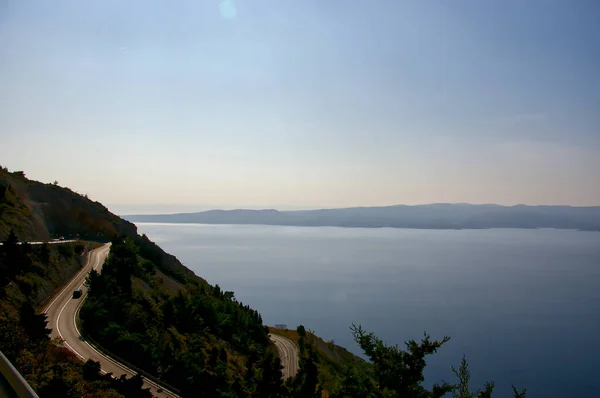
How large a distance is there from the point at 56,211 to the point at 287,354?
40.1m

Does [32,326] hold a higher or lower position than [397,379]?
higher

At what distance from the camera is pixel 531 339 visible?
255ft

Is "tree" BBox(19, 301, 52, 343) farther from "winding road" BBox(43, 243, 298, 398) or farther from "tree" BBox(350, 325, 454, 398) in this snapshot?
"tree" BBox(350, 325, 454, 398)

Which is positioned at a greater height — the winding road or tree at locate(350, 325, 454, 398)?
Answer: tree at locate(350, 325, 454, 398)

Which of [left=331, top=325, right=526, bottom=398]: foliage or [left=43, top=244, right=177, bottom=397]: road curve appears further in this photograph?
[left=43, top=244, right=177, bottom=397]: road curve

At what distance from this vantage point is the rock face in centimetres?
4947

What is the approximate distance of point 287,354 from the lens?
4841cm

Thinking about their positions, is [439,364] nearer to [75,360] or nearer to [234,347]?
[234,347]

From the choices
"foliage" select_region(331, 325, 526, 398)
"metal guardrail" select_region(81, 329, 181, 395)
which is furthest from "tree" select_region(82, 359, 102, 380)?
"foliage" select_region(331, 325, 526, 398)

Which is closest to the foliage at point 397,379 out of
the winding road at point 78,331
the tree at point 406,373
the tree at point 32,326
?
the tree at point 406,373

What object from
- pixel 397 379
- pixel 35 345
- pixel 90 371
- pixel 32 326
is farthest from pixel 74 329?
pixel 397 379

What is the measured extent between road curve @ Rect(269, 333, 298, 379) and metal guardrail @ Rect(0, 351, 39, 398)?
3455 cm

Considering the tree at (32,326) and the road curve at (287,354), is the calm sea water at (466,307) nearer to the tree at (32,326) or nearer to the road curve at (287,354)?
the road curve at (287,354)

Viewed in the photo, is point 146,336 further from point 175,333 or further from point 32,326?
point 32,326
